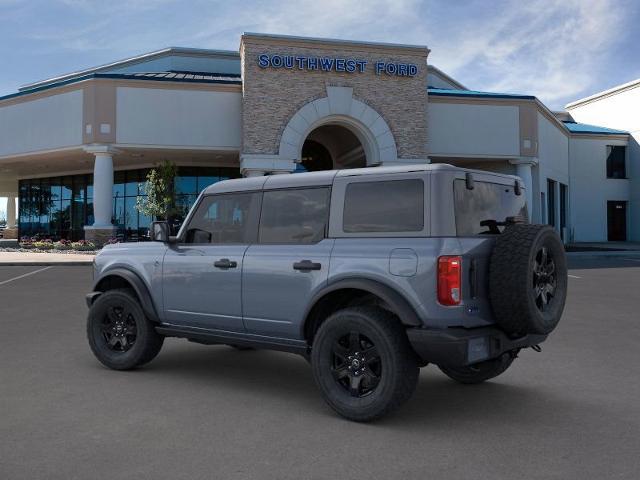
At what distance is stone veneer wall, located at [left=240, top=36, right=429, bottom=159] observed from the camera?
91.8ft

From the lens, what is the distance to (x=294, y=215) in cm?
535

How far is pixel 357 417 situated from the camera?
462 centimetres

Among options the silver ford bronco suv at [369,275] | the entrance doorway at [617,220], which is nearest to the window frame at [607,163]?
the entrance doorway at [617,220]

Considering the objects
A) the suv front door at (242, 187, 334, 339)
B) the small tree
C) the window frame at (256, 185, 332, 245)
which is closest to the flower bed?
the small tree

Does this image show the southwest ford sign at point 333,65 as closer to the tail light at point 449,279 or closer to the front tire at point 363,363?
the front tire at point 363,363

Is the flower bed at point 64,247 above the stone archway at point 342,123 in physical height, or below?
below

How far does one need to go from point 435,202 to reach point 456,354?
3.73ft

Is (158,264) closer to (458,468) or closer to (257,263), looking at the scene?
(257,263)

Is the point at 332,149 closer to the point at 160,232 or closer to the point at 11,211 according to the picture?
the point at 160,232

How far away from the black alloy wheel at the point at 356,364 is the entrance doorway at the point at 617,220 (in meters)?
44.5

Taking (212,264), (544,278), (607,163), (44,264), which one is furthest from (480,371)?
(607,163)

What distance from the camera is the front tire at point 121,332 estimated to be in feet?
20.5

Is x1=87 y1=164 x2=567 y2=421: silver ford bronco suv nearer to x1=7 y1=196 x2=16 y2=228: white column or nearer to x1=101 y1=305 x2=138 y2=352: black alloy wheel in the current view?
x1=101 y1=305 x2=138 y2=352: black alloy wheel

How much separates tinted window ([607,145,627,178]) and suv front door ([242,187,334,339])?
44.1 m
